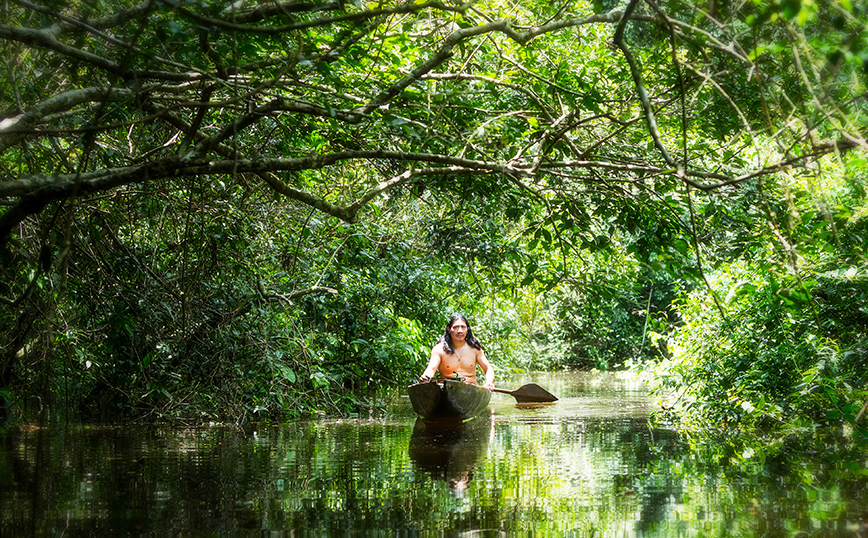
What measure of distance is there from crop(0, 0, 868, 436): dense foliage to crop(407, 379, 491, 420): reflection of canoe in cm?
95

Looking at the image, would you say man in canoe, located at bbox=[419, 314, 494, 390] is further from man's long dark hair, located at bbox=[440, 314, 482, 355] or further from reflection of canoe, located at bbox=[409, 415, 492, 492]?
reflection of canoe, located at bbox=[409, 415, 492, 492]

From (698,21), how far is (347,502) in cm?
325

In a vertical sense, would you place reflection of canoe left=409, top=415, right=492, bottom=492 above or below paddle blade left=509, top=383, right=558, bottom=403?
below

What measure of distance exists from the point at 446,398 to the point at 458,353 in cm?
175

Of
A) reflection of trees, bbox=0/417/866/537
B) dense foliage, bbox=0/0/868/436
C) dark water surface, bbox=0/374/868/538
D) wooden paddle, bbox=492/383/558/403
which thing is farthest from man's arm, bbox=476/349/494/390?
reflection of trees, bbox=0/417/866/537

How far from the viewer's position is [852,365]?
250 inches

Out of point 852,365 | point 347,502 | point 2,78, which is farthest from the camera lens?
point 852,365

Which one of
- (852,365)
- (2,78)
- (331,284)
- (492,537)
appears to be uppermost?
(2,78)

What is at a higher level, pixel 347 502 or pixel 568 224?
pixel 568 224

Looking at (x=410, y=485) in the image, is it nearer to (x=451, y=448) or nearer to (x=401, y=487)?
(x=401, y=487)

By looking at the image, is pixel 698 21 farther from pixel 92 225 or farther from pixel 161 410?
pixel 161 410

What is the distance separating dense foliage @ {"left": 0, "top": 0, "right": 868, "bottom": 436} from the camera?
411 centimetres

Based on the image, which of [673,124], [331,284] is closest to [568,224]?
[673,124]

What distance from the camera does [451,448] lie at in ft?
20.8
